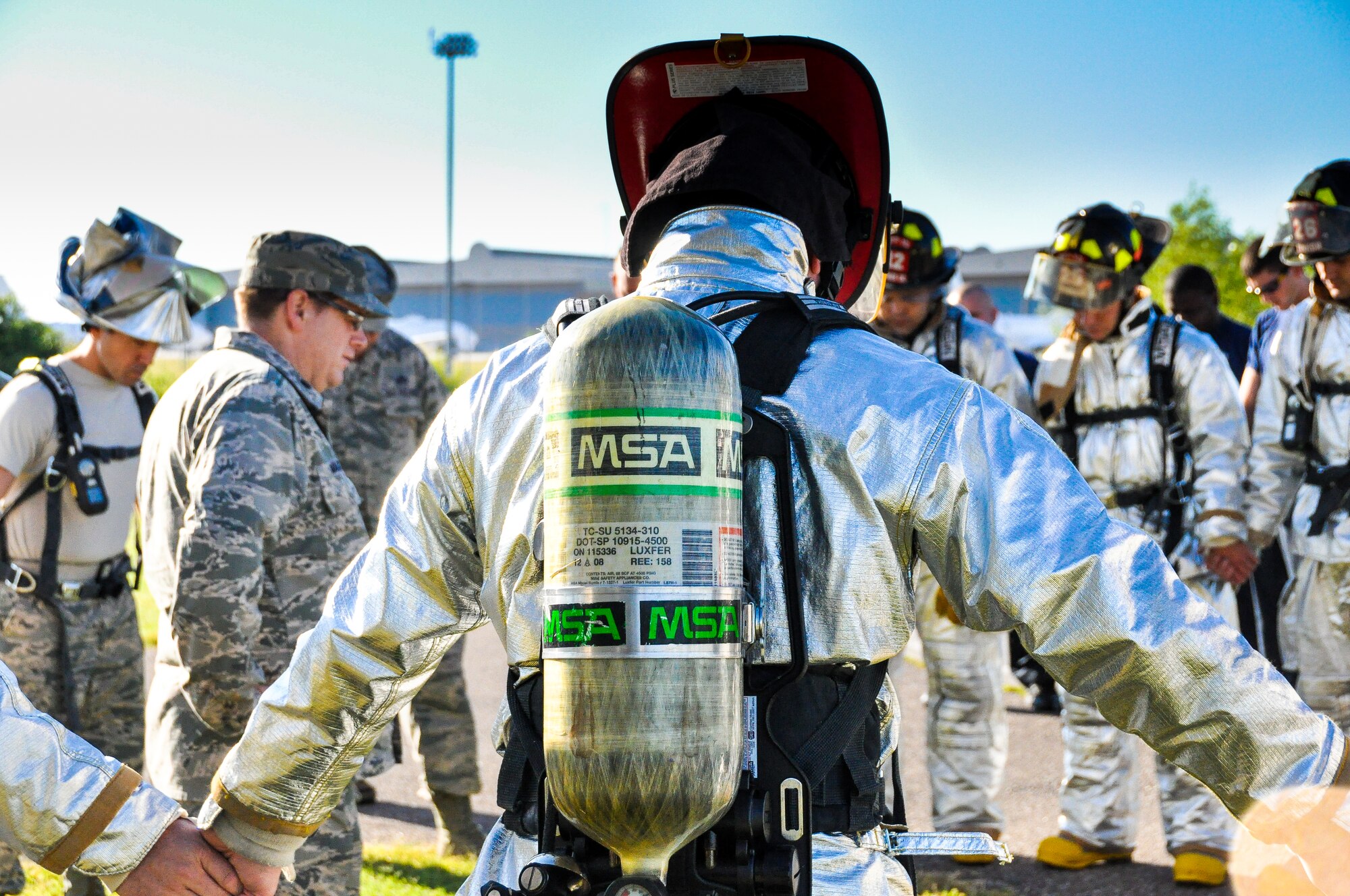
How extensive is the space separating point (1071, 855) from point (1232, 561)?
1421 mm

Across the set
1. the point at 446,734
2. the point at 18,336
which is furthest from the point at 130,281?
the point at 18,336

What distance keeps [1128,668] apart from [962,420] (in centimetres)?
42

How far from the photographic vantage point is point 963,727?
5.79 metres

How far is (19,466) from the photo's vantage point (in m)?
4.73

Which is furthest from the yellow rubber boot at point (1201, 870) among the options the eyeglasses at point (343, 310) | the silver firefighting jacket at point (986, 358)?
the eyeglasses at point (343, 310)

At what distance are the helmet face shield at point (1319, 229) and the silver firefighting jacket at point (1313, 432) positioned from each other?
0.29 m

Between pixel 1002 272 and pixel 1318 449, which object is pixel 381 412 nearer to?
pixel 1318 449

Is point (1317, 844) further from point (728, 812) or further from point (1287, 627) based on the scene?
point (1287, 627)

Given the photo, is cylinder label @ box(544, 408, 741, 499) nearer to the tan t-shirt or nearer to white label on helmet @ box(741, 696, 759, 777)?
white label on helmet @ box(741, 696, 759, 777)

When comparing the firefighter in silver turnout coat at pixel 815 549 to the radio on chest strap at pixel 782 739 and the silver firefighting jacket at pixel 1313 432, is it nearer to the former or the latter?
the radio on chest strap at pixel 782 739

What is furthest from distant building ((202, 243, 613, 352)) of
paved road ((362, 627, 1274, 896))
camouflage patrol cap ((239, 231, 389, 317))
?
camouflage patrol cap ((239, 231, 389, 317))

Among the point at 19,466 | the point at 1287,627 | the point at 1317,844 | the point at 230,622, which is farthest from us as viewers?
the point at 1287,627

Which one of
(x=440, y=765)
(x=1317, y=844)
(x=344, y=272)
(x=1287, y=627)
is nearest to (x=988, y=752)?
(x=1287, y=627)

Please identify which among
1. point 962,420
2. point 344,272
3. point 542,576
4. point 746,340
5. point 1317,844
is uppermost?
point 344,272
